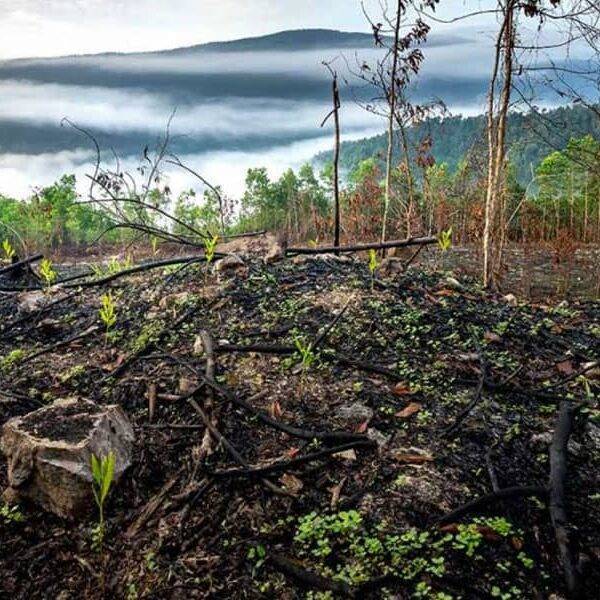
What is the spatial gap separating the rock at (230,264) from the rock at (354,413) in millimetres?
2308

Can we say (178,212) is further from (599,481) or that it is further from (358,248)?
(599,481)

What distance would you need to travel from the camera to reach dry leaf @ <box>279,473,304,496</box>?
8.30 feet

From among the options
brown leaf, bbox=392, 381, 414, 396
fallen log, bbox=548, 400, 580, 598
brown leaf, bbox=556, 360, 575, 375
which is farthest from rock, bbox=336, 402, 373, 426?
brown leaf, bbox=556, 360, 575, 375

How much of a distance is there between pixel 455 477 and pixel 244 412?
1164mm

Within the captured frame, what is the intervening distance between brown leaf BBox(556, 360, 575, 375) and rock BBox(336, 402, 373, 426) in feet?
5.19

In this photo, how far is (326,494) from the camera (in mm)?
2516

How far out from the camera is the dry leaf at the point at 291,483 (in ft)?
8.30

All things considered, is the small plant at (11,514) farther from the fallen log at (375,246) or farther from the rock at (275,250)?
the fallen log at (375,246)

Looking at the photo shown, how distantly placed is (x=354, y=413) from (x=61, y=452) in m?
1.49

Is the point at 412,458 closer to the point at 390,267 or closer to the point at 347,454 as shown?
the point at 347,454

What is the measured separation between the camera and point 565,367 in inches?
154

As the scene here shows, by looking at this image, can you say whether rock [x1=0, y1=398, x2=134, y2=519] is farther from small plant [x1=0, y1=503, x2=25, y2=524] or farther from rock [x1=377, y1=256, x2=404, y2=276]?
rock [x1=377, y1=256, x2=404, y2=276]

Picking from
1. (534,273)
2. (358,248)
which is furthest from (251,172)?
(358,248)

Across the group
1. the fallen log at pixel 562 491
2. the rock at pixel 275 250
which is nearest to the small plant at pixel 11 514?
the fallen log at pixel 562 491
